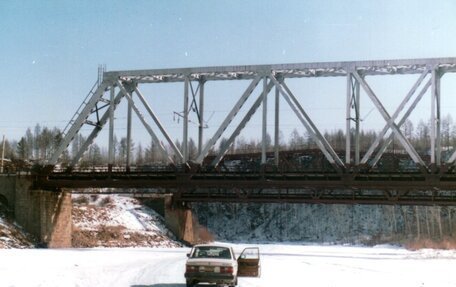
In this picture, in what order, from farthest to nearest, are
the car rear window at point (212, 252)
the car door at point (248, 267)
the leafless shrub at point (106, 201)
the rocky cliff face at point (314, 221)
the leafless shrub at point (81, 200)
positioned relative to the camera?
1. the rocky cliff face at point (314, 221)
2. the leafless shrub at point (81, 200)
3. the leafless shrub at point (106, 201)
4. the car door at point (248, 267)
5. the car rear window at point (212, 252)

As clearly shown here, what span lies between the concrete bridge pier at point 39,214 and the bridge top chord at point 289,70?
33.7 feet

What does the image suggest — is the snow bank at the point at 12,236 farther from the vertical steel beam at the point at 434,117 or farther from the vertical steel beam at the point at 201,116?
the vertical steel beam at the point at 434,117

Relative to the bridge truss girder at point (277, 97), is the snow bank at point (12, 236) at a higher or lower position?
Result: lower

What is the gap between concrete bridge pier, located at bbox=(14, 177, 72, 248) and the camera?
4512cm

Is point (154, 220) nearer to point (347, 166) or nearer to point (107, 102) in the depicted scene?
point (107, 102)

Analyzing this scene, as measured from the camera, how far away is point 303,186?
4175 cm

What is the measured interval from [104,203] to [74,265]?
42.1m

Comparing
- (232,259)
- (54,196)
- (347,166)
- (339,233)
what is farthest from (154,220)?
(232,259)

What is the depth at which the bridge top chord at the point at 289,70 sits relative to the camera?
134ft

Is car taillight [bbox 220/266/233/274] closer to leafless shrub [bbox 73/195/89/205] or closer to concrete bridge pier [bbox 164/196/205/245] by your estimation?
concrete bridge pier [bbox 164/196/205/245]

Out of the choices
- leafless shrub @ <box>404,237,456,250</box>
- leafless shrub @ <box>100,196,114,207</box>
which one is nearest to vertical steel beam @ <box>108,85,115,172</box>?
leafless shrub @ <box>100,196,114,207</box>

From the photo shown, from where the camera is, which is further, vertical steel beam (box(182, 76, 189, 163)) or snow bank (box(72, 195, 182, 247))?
snow bank (box(72, 195, 182, 247))

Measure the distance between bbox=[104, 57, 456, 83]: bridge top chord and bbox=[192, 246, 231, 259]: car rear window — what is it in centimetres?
2292

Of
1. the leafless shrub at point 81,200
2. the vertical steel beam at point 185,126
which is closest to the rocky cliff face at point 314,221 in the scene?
the leafless shrub at point 81,200
